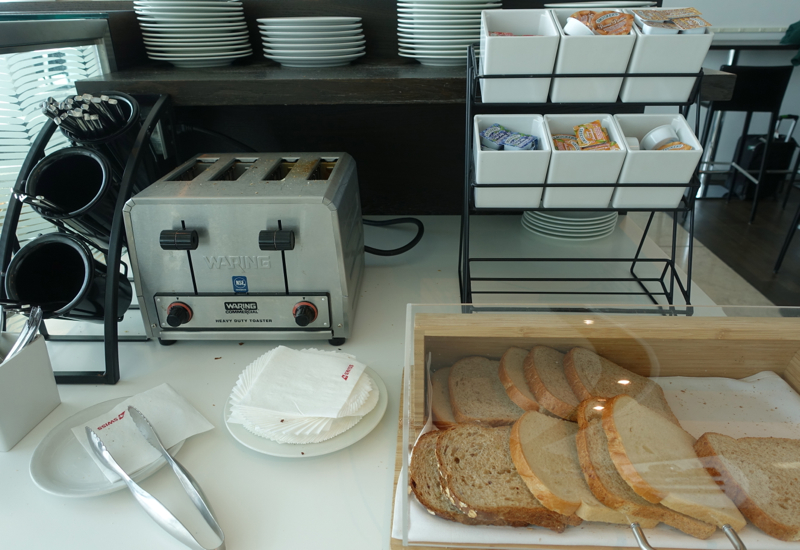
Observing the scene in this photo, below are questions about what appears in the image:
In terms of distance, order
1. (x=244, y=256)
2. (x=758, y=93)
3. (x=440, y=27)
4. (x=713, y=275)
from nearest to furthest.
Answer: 1. (x=244, y=256)
2. (x=440, y=27)
3. (x=713, y=275)
4. (x=758, y=93)

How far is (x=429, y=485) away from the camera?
1.65ft

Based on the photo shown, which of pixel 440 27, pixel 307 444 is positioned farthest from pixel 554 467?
pixel 440 27

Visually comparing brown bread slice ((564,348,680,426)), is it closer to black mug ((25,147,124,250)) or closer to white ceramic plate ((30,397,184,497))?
white ceramic plate ((30,397,184,497))

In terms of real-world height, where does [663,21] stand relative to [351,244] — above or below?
above

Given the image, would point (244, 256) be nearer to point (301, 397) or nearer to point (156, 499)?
point (301, 397)

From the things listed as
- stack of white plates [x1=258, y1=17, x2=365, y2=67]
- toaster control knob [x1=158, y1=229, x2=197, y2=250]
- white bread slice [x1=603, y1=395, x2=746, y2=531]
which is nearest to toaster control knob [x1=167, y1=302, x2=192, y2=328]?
toaster control knob [x1=158, y1=229, x2=197, y2=250]

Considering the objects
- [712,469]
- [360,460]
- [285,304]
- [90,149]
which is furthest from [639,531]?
[90,149]

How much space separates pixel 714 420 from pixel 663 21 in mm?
524

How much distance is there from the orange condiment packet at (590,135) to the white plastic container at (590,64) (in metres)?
0.04

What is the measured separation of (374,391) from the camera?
0.69m

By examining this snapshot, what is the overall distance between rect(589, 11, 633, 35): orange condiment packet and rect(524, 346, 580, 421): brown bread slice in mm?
448

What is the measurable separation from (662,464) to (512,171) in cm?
41

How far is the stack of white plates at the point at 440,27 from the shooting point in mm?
885

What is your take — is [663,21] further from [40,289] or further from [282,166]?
[40,289]
